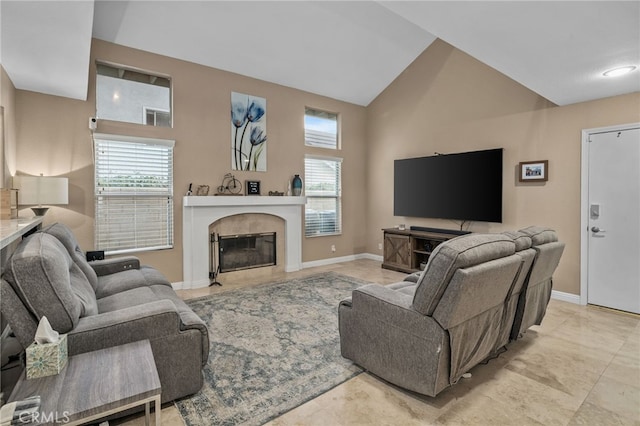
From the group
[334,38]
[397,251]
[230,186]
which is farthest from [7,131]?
[397,251]

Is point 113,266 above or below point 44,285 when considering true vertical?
below

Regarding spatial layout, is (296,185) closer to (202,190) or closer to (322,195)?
(322,195)

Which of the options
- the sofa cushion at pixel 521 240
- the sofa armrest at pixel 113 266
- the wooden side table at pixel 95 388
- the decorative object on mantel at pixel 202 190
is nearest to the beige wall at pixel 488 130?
the sofa cushion at pixel 521 240

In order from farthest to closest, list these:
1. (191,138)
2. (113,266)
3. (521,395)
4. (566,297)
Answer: (191,138), (566,297), (113,266), (521,395)

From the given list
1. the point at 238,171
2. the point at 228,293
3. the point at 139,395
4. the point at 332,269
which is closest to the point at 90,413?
the point at 139,395

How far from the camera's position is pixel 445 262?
195 cm

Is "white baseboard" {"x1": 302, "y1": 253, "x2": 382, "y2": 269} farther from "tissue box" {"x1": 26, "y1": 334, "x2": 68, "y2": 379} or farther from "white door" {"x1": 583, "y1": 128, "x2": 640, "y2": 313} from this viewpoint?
"tissue box" {"x1": 26, "y1": 334, "x2": 68, "y2": 379}

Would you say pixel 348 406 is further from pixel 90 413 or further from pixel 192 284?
pixel 192 284

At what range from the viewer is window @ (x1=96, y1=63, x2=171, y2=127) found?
4.33m

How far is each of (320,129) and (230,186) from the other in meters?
2.23

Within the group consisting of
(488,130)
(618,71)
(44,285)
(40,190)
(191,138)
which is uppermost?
(618,71)

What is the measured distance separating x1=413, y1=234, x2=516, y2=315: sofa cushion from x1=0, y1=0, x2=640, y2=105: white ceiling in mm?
1616

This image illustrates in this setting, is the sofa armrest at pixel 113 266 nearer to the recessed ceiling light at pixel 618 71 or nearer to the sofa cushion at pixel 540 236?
the sofa cushion at pixel 540 236

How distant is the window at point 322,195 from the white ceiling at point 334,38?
1361 millimetres
